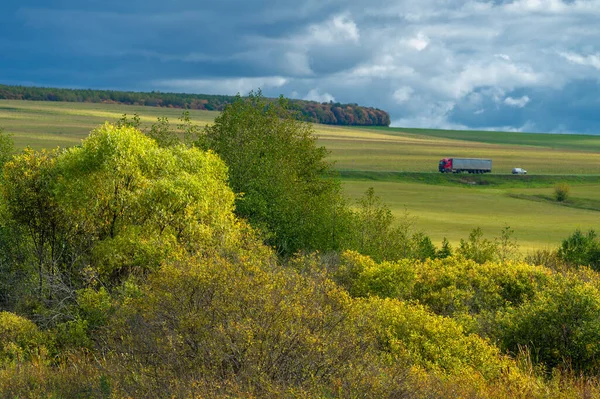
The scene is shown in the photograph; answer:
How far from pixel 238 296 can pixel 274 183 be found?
159 feet

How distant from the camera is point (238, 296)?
2327cm

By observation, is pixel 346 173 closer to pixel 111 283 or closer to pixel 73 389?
pixel 111 283

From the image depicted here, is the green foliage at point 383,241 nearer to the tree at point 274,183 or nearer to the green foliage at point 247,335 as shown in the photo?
the tree at point 274,183

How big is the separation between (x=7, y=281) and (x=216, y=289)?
103 feet

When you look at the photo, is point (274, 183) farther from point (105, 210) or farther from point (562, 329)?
point (562, 329)

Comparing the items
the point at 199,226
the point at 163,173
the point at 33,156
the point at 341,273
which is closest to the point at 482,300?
the point at 341,273

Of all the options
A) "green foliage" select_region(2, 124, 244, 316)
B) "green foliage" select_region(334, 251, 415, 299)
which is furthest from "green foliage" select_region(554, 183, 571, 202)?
"green foliage" select_region(2, 124, 244, 316)

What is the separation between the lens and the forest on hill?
2214 cm

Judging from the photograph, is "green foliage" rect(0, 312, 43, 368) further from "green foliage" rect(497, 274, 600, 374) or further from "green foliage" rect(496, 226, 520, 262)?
"green foliage" rect(496, 226, 520, 262)

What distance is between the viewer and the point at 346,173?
19100 centimetres

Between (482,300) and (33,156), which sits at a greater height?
(33,156)

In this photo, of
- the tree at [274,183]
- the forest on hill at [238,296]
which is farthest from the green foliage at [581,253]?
the tree at [274,183]

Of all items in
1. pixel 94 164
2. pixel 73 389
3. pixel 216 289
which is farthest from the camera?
pixel 94 164

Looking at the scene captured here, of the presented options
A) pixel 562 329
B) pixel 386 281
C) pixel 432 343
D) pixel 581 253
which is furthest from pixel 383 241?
pixel 432 343
